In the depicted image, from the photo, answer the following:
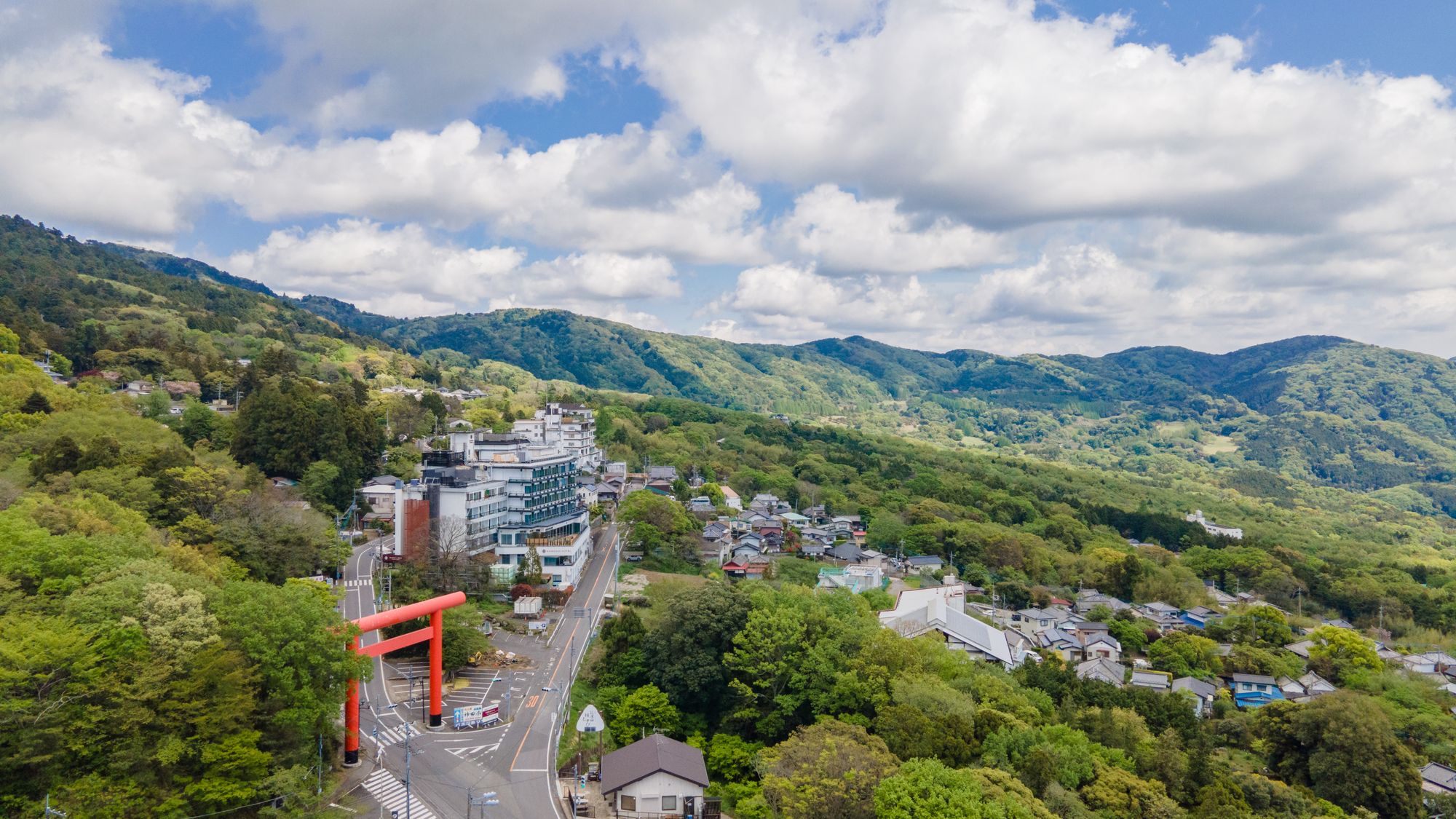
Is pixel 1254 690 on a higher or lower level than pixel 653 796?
lower

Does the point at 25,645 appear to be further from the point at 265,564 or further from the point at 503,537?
the point at 503,537

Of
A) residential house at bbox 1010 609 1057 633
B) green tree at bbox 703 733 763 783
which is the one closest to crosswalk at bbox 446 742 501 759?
green tree at bbox 703 733 763 783

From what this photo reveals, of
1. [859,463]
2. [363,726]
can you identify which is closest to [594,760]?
[363,726]

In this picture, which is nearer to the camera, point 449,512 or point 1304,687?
point 449,512

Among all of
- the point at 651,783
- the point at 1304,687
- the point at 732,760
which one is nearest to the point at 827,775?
the point at 651,783

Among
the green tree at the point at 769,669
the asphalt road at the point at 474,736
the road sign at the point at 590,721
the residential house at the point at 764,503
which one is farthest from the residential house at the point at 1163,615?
the road sign at the point at 590,721

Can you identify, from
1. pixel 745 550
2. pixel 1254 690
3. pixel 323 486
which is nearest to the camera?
pixel 1254 690

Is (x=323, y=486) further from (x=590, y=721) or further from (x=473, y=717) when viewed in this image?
(x=590, y=721)
